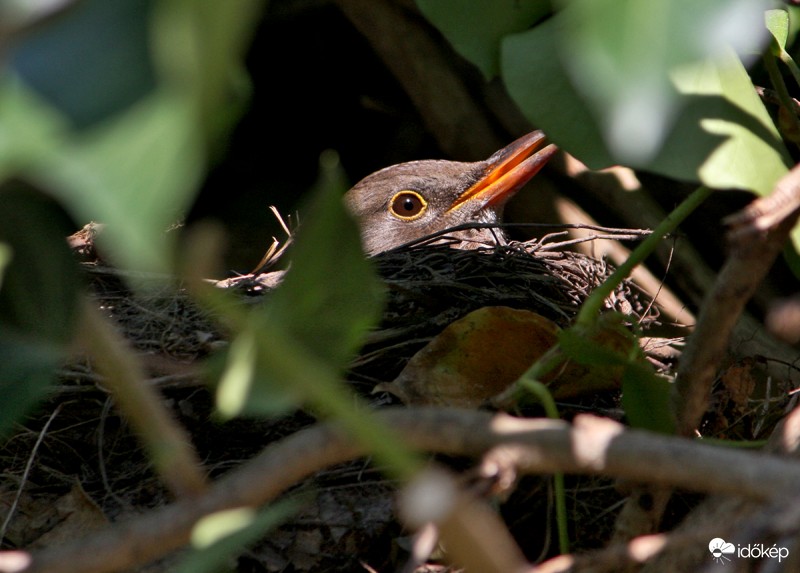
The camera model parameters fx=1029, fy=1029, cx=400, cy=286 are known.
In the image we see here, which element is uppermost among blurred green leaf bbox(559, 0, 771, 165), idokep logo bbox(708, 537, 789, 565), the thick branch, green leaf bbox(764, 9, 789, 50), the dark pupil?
blurred green leaf bbox(559, 0, 771, 165)

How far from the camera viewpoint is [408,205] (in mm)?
4633

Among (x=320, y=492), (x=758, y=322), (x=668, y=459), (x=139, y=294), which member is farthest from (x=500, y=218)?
(x=668, y=459)

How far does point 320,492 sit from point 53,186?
184 centimetres

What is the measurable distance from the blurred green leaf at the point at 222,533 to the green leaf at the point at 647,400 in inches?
27.0

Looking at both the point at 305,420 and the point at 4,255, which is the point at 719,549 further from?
the point at 305,420

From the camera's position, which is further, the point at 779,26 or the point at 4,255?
the point at 779,26

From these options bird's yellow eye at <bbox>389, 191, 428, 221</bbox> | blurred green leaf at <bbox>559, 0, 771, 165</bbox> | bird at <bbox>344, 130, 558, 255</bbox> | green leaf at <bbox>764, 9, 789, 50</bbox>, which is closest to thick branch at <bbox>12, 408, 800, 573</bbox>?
blurred green leaf at <bbox>559, 0, 771, 165</bbox>

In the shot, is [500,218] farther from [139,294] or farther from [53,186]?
[53,186]

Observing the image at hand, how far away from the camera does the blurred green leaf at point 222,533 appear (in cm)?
113

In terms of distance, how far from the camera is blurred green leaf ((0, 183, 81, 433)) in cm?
116

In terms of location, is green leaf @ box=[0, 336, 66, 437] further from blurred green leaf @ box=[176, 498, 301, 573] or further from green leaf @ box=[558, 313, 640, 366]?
green leaf @ box=[558, 313, 640, 366]

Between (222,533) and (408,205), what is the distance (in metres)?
3.53

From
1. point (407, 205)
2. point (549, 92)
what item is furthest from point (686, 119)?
point (407, 205)

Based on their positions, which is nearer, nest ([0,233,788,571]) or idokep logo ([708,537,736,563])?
idokep logo ([708,537,736,563])
